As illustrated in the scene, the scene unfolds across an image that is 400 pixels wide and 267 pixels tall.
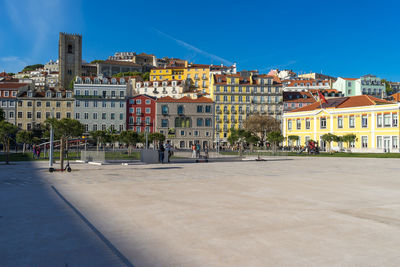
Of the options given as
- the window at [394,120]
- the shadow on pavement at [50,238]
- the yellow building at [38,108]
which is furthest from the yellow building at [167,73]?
the shadow on pavement at [50,238]

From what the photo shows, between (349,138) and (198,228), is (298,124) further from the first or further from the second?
(198,228)

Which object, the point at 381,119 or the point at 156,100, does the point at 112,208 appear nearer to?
the point at 381,119

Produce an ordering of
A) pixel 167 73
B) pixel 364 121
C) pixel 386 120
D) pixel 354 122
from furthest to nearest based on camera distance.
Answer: pixel 167 73 → pixel 354 122 → pixel 364 121 → pixel 386 120

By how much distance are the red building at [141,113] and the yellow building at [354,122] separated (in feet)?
102

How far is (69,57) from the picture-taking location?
162m

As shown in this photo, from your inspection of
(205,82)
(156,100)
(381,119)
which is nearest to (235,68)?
(205,82)

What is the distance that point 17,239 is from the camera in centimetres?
681

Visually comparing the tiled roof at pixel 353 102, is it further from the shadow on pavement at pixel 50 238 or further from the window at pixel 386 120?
the shadow on pavement at pixel 50 238

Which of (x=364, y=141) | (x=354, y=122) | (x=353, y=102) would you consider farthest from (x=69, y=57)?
(x=364, y=141)

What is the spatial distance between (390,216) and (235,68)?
142414 millimetres

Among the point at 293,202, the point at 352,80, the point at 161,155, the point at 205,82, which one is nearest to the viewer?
the point at 293,202

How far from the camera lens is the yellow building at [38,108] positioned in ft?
284

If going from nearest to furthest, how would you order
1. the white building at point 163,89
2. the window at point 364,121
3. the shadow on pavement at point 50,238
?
the shadow on pavement at point 50,238
the window at point 364,121
the white building at point 163,89

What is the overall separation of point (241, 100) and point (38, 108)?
158ft
